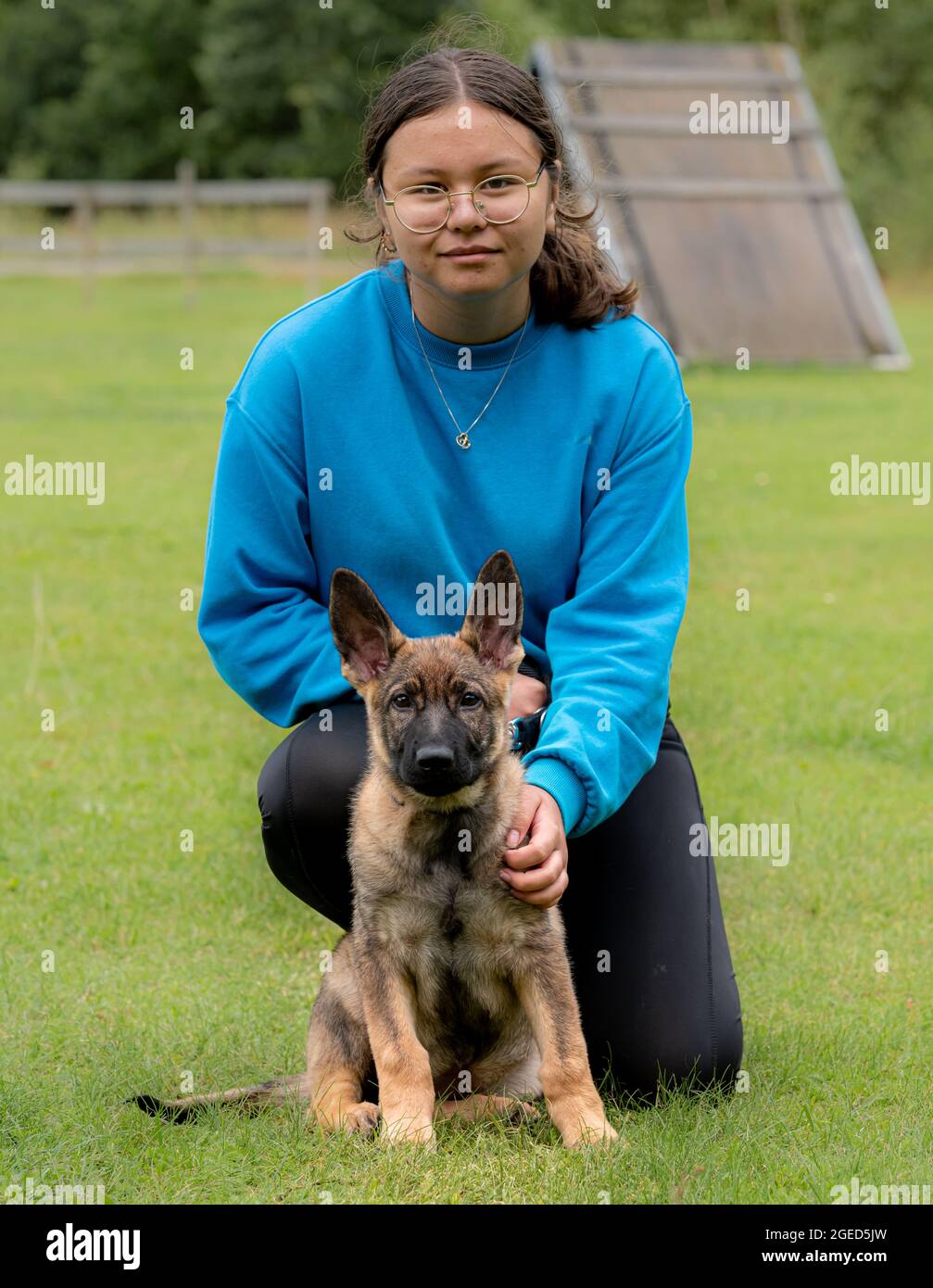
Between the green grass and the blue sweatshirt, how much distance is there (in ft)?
3.02

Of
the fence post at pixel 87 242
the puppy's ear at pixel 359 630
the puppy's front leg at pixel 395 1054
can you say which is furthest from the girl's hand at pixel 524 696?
the fence post at pixel 87 242

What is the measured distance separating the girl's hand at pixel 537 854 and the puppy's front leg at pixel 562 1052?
16cm

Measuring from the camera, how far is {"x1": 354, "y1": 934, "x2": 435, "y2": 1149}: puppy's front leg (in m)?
3.35

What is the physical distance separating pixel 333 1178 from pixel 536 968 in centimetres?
58

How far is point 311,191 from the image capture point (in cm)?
2767

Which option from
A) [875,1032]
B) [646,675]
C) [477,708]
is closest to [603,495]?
[646,675]

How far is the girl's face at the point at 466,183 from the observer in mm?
3461

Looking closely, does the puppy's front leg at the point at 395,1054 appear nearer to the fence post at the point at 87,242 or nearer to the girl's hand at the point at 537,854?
the girl's hand at the point at 537,854

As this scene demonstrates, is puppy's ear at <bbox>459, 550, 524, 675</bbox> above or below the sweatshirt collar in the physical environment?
below

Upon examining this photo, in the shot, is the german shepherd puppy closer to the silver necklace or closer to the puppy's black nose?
the puppy's black nose

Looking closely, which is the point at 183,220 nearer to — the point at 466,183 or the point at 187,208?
the point at 187,208

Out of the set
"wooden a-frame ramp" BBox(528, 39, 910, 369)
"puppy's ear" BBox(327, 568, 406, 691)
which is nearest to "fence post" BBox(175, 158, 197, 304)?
"wooden a-frame ramp" BBox(528, 39, 910, 369)
